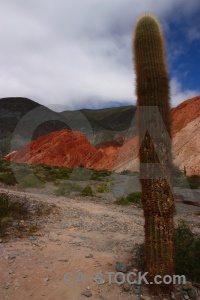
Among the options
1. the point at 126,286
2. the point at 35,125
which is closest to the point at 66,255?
the point at 126,286

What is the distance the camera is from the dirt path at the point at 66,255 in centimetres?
422

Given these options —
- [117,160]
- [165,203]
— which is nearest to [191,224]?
[165,203]

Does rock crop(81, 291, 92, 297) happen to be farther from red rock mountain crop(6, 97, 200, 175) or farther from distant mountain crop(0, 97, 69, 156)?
distant mountain crop(0, 97, 69, 156)

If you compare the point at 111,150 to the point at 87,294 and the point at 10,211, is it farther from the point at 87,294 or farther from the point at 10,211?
the point at 87,294

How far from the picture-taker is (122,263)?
497cm

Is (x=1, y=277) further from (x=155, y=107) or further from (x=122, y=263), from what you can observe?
(x=155, y=107)

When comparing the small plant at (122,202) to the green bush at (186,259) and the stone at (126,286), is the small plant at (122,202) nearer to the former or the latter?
the green bush at (186,259)

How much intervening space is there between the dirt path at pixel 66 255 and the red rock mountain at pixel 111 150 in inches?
806

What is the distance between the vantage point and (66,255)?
17.9 ft

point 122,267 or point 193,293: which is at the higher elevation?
point 122,267

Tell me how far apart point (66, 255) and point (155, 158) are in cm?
262

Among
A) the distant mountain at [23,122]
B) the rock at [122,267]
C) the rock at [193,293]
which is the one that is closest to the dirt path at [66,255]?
the rock at [122,267]

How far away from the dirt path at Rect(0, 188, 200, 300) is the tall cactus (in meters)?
0.69

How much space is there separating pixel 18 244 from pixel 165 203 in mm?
3255
